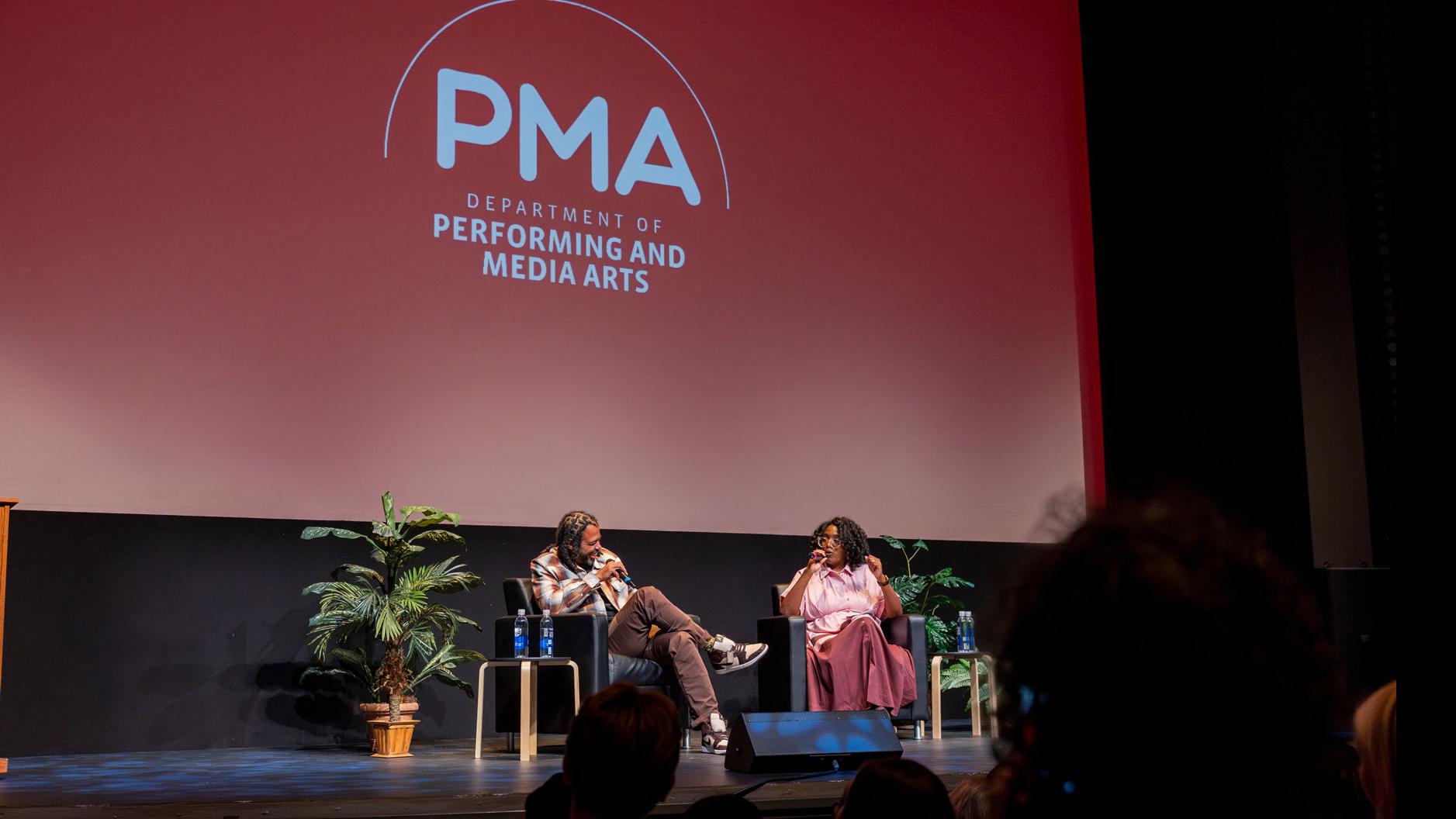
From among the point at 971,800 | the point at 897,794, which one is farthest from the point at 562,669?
the point at 897,794

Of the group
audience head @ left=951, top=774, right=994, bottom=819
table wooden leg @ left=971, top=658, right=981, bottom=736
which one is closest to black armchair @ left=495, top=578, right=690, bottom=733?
table wooden leg @ left=971, top=658, right=981, bottom=736

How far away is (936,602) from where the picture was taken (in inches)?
254

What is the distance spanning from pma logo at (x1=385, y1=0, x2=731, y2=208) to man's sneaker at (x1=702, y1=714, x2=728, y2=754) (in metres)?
2.38

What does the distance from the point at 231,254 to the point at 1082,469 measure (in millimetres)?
4348

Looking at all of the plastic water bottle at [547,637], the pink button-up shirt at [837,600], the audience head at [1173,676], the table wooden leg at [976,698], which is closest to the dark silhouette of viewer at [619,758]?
the audience head at [1173,676]

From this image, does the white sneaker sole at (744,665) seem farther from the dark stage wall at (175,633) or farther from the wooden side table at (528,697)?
the dark stage wall at (175,633)

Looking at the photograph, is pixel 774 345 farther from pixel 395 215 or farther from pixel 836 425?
pixel 395 215

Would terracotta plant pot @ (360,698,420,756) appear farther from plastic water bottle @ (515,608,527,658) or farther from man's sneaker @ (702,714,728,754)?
man's sneaker @ (702,714,728,754)

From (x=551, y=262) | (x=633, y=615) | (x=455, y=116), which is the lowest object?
(x=633, y=615)

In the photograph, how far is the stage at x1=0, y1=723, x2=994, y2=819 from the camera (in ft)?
9.11

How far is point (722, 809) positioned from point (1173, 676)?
1.02m

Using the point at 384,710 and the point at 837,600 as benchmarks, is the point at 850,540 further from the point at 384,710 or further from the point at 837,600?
the point at 384,710

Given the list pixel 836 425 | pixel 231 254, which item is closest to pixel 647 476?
pixel 836 425

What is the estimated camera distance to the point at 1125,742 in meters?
0.55
